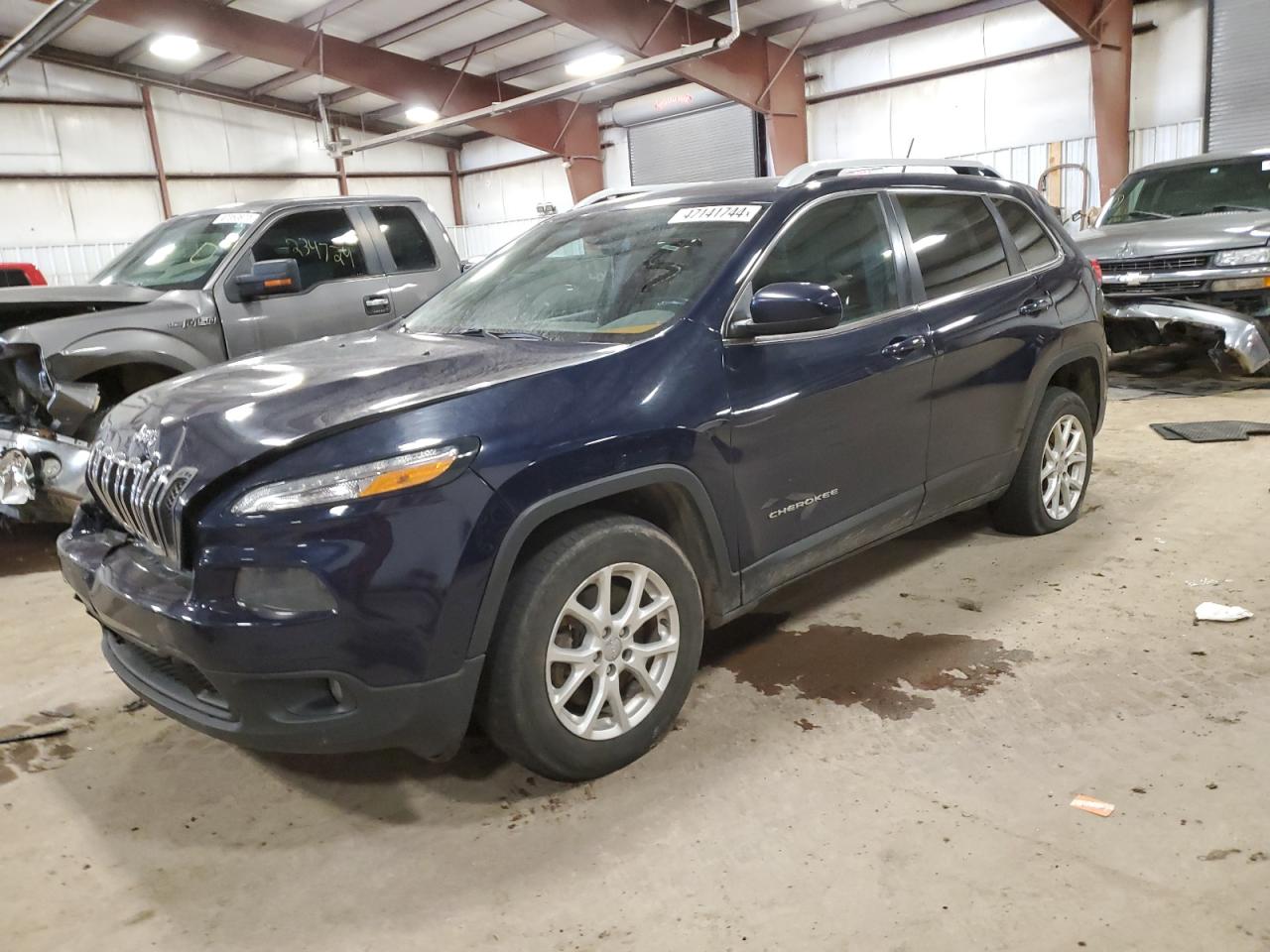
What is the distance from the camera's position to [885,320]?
3375 mm

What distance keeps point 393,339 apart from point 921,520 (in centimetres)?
207

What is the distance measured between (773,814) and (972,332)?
2114mm

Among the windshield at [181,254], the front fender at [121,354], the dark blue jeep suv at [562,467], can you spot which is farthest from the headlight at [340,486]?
the windshield at [181,254]

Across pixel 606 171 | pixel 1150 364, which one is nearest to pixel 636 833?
pixel 1150 364

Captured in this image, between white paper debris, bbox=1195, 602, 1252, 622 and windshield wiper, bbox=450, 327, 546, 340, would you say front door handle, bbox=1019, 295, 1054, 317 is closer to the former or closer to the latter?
white paper debris, bbox=1195, 602, 1252, 622

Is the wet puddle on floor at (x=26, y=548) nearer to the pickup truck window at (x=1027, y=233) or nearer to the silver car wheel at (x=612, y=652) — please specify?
the silver car wheel at (x=612, y=652)

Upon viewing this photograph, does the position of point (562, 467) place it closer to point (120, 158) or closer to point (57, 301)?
point (57, 301)

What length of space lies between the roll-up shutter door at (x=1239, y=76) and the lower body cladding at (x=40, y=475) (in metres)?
12.7

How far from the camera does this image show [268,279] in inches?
209

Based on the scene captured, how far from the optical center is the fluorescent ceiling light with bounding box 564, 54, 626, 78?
623 inches

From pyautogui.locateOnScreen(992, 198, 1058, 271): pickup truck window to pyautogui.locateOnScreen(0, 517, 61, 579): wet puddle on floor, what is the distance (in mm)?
4665

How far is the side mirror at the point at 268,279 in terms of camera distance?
17.4 ft

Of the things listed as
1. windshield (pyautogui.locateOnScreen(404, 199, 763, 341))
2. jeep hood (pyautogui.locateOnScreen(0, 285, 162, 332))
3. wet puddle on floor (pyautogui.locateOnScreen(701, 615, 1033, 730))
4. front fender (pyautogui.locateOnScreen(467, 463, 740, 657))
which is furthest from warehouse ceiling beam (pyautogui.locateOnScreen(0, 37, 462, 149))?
front fender (pyautogui.locateOnScreen(467, 463, 740, 657))

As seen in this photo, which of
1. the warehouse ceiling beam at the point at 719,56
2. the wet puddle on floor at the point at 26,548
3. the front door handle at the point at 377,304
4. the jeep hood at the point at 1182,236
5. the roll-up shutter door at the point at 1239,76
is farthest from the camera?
the warehouse ceiling beam at the point at 719,56
